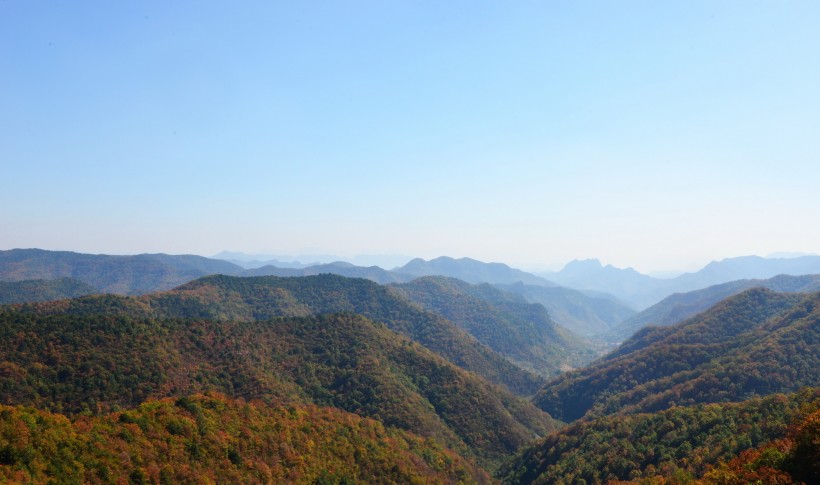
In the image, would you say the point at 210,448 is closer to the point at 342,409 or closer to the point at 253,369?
the point at 253,369

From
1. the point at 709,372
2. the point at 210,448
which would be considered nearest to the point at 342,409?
the point at 210,448

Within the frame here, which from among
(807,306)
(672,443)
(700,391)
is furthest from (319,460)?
(807,306)

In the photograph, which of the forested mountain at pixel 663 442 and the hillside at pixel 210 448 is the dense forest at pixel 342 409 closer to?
the hillside at pixel 210 448

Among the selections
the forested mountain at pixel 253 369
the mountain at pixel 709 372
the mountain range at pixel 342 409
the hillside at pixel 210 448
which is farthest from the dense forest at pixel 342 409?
the mountain at pixel 709 372

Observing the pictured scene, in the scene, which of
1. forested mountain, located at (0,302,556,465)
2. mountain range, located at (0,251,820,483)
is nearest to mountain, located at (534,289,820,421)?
mountain range, located at (0,251,820,483)

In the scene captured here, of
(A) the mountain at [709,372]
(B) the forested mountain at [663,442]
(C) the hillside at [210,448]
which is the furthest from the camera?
(A) the mountain at [709,372]

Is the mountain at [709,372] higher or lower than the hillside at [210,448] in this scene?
lower

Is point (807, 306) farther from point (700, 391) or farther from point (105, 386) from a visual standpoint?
point (105, 386)
